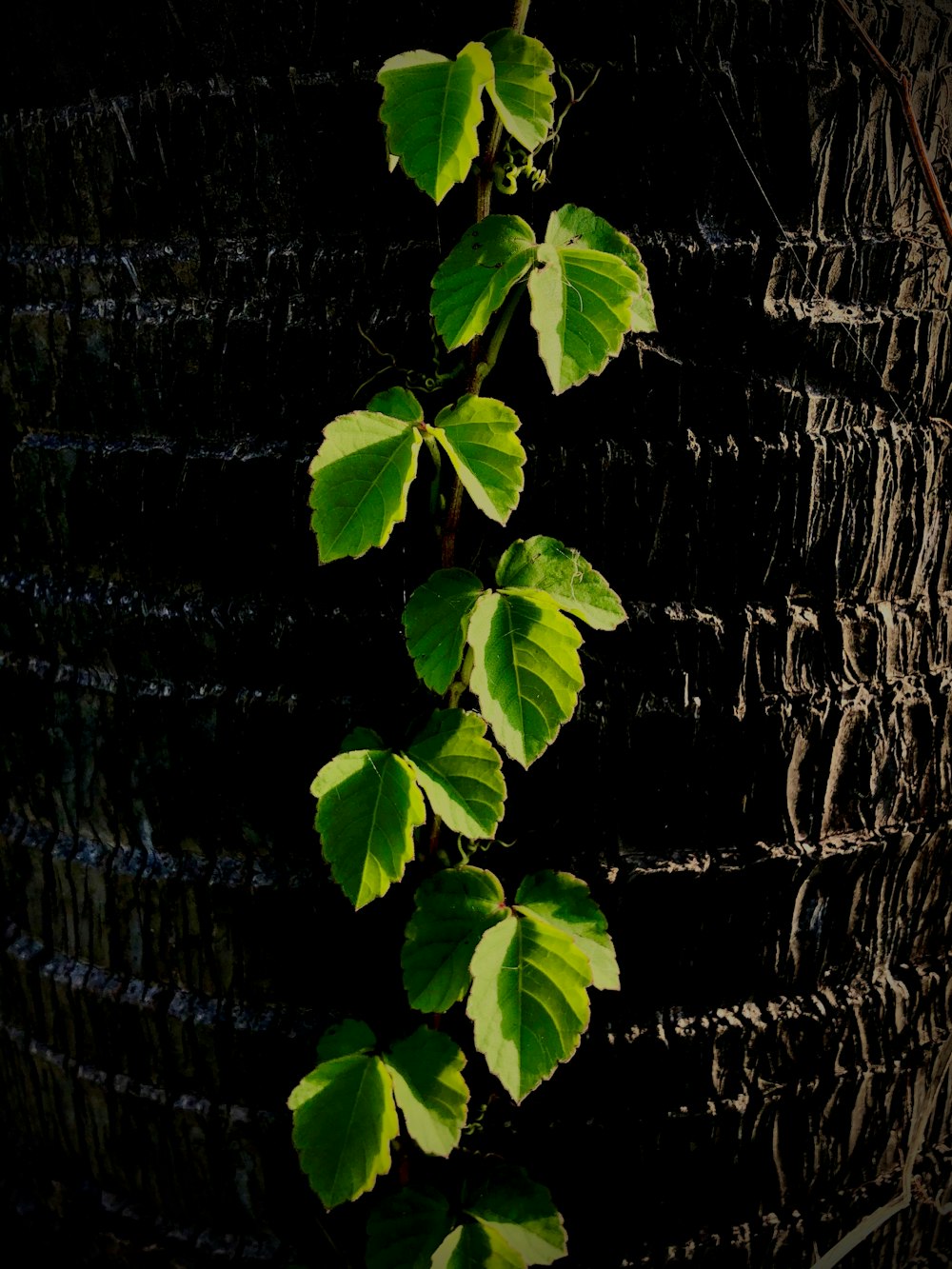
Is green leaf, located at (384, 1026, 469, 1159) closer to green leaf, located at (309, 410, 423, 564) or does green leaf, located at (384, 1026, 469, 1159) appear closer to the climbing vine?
the climbing vine

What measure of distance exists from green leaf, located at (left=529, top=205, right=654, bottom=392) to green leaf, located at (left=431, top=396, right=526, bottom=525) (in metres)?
0.09

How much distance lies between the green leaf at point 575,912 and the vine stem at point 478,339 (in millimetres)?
452

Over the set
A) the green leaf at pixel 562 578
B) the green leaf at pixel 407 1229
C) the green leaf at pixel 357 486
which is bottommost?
the green leaf at pixel 407 1229

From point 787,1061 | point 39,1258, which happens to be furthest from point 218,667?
point 39,1258

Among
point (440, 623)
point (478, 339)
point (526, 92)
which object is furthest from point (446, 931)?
point (526, 92)

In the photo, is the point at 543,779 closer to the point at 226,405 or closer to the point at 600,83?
the point at 226,405

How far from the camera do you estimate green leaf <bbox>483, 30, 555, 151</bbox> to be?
1.03 m

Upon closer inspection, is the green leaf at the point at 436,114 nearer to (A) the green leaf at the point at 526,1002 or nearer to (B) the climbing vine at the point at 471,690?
(B) the climbing vine at the point at 471,690

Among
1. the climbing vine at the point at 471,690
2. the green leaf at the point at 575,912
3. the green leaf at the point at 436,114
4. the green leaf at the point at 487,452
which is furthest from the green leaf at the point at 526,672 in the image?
the green leaf at the point at 436,114

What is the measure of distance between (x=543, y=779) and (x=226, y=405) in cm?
67

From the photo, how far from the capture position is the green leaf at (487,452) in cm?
109

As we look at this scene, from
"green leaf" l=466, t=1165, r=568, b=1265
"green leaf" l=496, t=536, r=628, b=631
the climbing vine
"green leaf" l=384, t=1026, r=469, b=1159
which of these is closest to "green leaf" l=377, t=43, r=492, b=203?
the climbing vine

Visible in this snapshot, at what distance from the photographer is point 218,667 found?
1.31m

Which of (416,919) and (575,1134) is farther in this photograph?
(575,1134)
